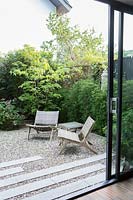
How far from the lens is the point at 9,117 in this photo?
5629mm

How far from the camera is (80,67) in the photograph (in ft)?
20.7

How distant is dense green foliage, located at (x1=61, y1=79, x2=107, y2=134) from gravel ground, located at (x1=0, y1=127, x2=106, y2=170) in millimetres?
480

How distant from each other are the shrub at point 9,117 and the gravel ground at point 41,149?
16.1 inches

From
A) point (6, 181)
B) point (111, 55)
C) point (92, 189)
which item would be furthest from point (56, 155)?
point (111, 55)

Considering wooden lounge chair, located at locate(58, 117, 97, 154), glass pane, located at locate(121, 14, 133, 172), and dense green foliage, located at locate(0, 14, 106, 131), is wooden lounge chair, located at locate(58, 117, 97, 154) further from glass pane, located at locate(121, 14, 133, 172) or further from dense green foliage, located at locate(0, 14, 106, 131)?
glass pane, located at locate(121, 14, 133, 172)

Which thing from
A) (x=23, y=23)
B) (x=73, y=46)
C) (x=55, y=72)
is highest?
(x=23, y=23)

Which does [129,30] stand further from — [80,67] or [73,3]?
[73,3]

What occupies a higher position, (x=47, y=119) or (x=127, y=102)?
(x=127, y=102)

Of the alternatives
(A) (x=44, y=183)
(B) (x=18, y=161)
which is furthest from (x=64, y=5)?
(A) (x=44, y=183)

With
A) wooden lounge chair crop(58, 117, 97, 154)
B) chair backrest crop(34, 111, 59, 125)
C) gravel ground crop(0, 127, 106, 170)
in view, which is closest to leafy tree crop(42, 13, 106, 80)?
chair backrest crop(34, 111, 59, 125)

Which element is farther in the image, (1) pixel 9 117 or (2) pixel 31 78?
(2) pixel 31 78

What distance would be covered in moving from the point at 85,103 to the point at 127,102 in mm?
2416

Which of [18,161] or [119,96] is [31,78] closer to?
[18,161]

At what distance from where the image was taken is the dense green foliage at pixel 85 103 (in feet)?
15.5
